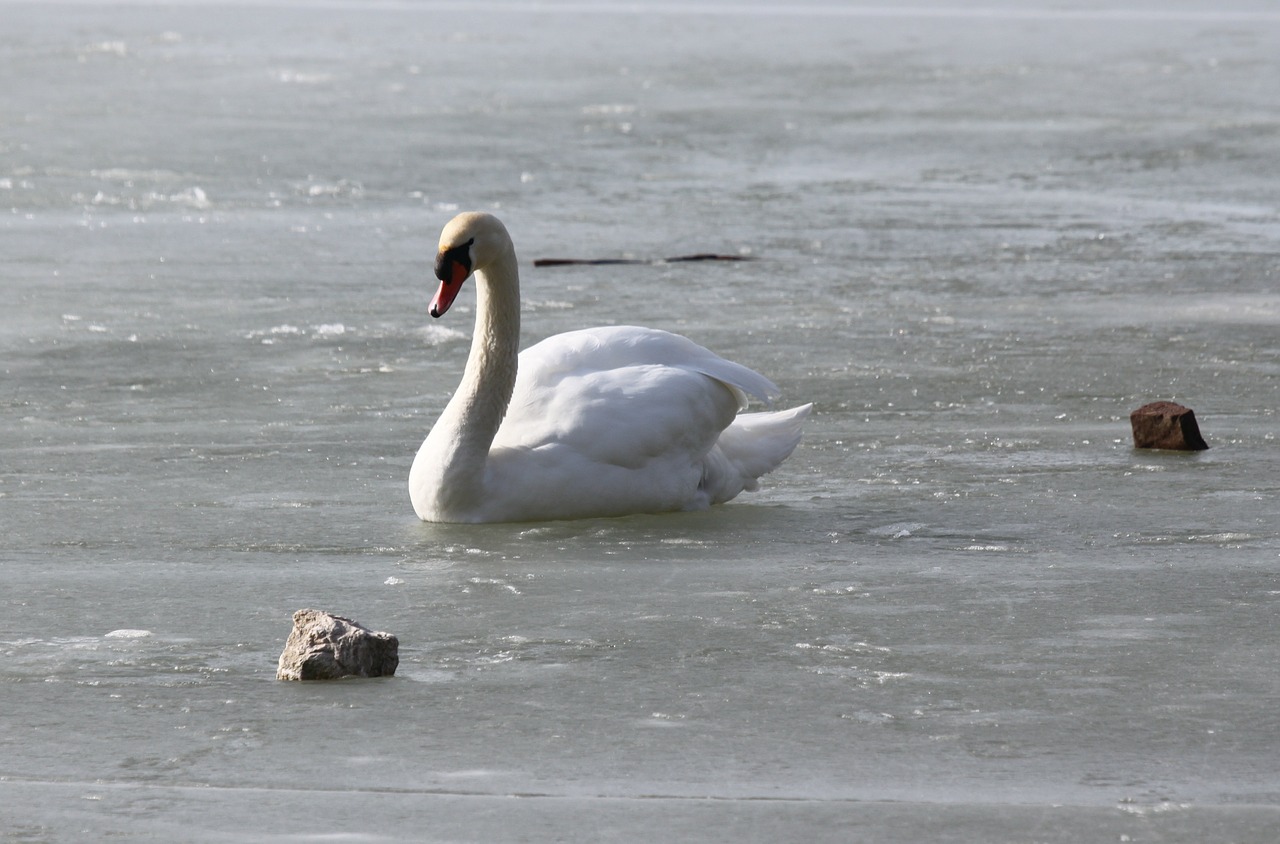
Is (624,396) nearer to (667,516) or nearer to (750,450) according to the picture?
(667,516)

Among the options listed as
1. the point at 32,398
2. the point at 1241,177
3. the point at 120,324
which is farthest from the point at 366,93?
the point at 32,398

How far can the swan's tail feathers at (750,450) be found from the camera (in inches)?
224

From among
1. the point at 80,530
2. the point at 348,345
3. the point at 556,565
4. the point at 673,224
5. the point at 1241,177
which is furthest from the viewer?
the point at 1241,177

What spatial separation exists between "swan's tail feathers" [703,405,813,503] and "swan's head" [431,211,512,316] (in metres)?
0.86

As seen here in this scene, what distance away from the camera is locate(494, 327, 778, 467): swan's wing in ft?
17.7

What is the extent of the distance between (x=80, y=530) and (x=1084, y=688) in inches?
105

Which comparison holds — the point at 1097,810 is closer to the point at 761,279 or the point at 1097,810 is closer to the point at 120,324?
the point at 120,324

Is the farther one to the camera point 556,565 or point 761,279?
point 761,279

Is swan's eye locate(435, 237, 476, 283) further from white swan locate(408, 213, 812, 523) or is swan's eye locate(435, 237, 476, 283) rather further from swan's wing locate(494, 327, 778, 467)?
swan's wing locate(494, 327, 778, 467)

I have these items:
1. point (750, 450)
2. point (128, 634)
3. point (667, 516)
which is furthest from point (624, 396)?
point (128, 634)

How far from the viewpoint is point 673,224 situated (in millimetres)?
11188

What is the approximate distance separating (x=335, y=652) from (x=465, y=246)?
1999 millimetres

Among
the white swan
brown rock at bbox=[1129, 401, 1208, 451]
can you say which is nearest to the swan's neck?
the white swan

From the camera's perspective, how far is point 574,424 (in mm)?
5406
